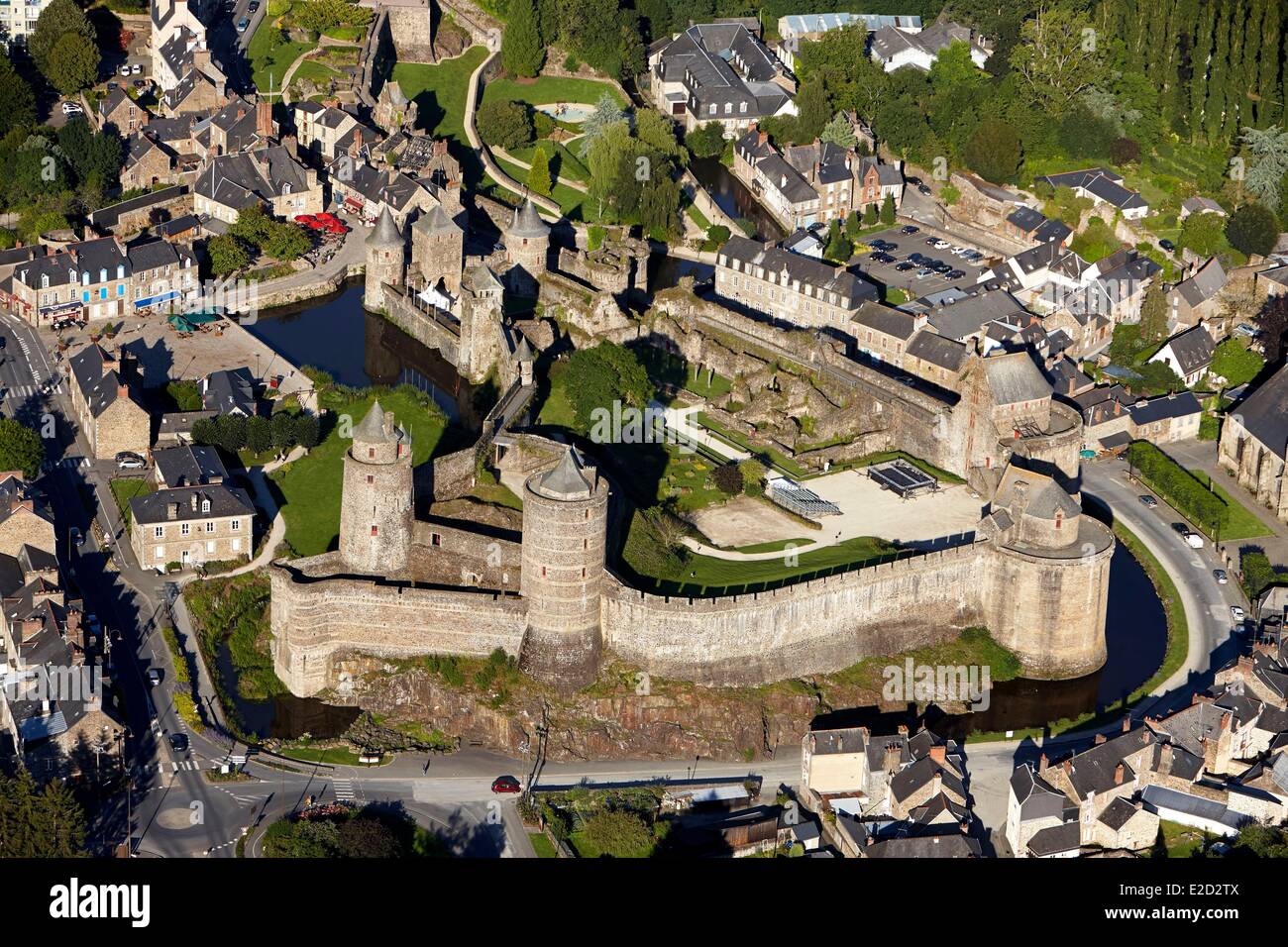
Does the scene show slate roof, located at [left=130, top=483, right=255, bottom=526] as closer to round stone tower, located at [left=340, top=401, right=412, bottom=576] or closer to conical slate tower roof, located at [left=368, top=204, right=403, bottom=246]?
round stone tower, located at [left=340, top=401, right=412, bottom=576]

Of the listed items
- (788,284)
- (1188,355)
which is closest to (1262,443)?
(1188,355)

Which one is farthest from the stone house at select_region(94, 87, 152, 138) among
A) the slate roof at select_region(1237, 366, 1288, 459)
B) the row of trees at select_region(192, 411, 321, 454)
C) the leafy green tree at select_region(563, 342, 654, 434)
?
the slate roof at select_region(1237, 366, 1288, 459)

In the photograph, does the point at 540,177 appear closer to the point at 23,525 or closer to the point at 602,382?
the point at 602,382

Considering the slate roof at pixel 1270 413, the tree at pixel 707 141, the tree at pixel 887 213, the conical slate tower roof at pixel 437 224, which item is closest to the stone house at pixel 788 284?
the conical slate tower roof at pixel 437 224

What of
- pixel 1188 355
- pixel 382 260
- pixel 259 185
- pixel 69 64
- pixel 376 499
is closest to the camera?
pixel 376 499

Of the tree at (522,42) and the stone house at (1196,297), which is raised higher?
the tree at (522,42)

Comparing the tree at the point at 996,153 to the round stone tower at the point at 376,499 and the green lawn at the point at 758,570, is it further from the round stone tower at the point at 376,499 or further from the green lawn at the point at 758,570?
the round stone tower at the point at 376,499
